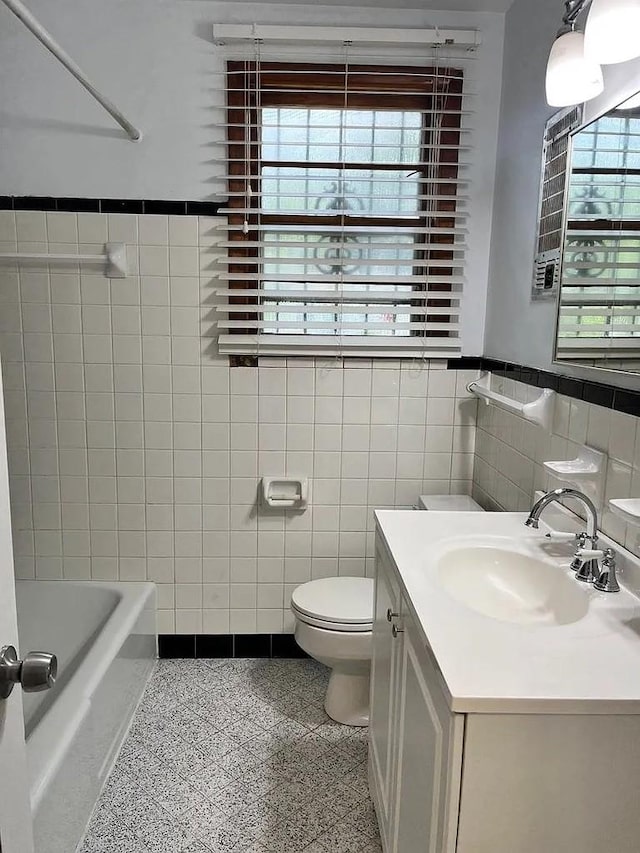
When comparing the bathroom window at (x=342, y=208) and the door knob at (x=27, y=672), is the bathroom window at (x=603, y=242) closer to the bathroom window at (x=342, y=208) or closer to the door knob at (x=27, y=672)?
the bathroom window at (x=342, y=208)

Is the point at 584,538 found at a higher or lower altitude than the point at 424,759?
higher

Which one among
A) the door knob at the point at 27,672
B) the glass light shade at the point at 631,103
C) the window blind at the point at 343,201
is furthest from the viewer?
the window blind at the point at 343,201

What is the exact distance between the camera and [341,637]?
217cm

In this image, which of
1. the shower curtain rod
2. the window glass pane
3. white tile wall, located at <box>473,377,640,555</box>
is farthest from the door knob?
the window glass pane

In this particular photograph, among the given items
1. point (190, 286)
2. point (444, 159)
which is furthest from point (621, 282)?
point (190, 286)

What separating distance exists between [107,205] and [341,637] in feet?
5.86

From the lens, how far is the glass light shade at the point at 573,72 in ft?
4.98

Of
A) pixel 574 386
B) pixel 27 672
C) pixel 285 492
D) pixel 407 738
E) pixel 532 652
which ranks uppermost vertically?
pixel 574 386

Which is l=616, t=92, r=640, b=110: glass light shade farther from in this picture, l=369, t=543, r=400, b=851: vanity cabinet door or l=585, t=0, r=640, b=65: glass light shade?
l=369, t=543, r=400, b=851: vanity cabinet door

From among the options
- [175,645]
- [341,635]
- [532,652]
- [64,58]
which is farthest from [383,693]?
[64,58]

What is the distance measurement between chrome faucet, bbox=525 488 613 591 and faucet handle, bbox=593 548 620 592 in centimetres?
1

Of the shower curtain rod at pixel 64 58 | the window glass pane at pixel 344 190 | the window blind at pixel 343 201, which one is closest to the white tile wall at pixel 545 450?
the window blind at pixel 343 201

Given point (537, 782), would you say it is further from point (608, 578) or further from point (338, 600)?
point (338, 600)

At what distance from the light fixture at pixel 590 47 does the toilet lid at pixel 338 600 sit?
1618mm
